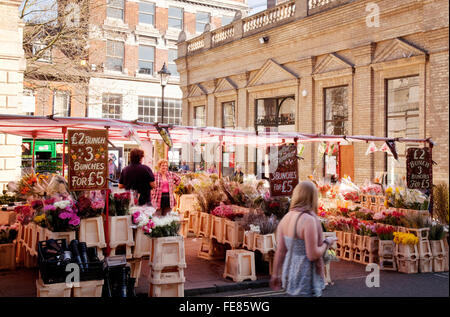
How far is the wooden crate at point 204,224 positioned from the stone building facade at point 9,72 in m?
6.79

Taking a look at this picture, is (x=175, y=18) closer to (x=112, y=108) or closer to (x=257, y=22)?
(x=112, y=108)

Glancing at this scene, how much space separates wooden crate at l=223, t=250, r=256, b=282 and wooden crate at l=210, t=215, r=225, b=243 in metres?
1.17

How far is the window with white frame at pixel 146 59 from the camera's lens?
124ft

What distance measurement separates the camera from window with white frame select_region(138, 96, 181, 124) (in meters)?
37.3

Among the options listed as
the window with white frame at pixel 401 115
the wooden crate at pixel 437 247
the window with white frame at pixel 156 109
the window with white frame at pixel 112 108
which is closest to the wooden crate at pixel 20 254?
the wooden crate at pixel 437 247

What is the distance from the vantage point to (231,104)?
82.1 feet

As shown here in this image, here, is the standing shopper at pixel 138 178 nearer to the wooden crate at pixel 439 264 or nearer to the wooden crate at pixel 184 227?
the wooden crate at pixel 184 227

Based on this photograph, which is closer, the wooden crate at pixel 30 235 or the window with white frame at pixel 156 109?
the wooden crate at pixel 30 235

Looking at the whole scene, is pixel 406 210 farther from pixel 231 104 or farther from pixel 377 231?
pixel 231 104

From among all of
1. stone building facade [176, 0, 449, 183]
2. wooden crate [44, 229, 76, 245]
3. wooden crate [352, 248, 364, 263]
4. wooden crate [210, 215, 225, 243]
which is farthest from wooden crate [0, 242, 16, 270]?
stone building facade [176, 0, 449, 183]

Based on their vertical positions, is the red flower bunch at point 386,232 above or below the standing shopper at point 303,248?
below

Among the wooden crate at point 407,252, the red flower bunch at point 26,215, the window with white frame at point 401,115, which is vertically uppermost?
the window with white frame at point 401,115

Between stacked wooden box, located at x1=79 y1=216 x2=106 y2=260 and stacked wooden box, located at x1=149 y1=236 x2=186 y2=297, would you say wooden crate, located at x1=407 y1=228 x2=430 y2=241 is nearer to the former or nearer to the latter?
stacked wooden box, located at x1=149 y1=236 x2=186 y2=297
